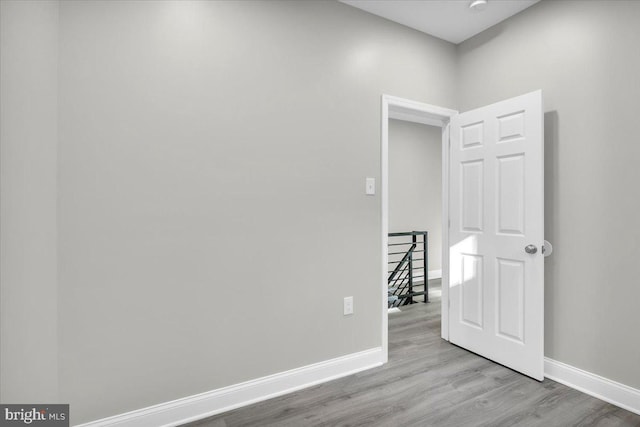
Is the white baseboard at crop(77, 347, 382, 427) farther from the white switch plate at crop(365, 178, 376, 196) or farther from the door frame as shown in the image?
the white switch plate at crop(365, 178, 376, 196)

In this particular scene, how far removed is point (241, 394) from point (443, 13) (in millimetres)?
3076

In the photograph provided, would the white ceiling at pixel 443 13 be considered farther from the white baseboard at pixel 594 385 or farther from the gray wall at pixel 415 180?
the white baseboard at pixel 594 385

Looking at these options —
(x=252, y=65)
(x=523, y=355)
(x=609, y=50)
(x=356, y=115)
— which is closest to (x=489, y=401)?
(x=523, y=355)

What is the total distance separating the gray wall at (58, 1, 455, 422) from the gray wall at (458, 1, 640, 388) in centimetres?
117

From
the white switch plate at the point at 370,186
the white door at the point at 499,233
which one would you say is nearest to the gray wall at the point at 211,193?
the white switch plate at the point at 370,186

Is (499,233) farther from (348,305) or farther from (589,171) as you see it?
(348,305)

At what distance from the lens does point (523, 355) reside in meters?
2.31

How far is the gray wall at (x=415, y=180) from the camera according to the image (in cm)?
519

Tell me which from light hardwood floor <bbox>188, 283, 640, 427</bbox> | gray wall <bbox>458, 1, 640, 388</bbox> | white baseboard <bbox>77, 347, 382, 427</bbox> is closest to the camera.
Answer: white baseboard <bbox>77, 347, 382, 427</bbox>

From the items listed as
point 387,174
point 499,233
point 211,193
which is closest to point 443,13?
point 387,174

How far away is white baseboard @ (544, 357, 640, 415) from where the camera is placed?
1909 millimetres

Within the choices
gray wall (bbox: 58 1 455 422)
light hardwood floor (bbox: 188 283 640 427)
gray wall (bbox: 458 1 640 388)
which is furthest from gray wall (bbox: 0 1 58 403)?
gray wall (bbox: 458 1 640 388)

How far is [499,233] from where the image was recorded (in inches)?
97.6

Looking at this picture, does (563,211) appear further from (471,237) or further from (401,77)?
(401,77)
